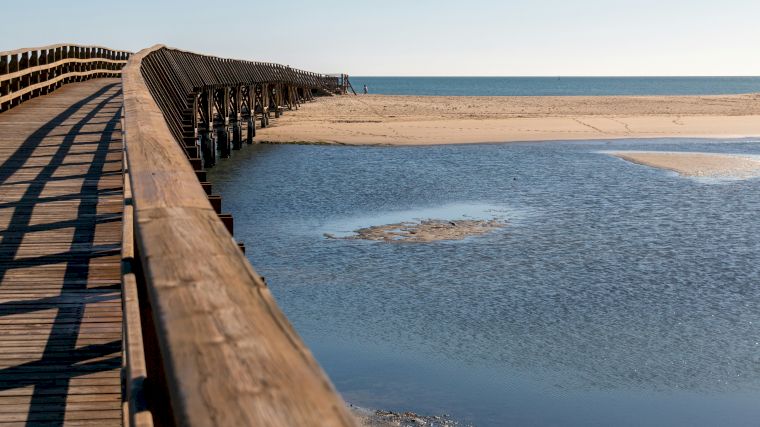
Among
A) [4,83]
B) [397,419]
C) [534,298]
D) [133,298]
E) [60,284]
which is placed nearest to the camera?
[133,298]

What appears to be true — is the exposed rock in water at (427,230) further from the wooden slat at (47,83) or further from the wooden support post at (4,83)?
the wooden support post at (4,83)

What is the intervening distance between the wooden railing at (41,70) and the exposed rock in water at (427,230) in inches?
283

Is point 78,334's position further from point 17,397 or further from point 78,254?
point 78,254

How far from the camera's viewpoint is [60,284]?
6.54 meters

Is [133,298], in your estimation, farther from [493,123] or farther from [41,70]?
[493,123]

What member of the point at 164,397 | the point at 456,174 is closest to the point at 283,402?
the point at 164,397

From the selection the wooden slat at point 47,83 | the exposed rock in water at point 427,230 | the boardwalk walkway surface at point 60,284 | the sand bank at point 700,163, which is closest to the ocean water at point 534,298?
the exposed rock in water at point 427,230

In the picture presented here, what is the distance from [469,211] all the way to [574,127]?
28.1 m

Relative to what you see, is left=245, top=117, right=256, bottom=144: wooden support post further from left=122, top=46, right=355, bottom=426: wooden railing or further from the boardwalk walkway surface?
left=122, top=46, right=355, bottom=426: wooden railing

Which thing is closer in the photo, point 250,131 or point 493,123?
point 250,131

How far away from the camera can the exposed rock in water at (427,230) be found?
1755 centimetres

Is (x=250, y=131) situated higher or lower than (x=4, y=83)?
lower

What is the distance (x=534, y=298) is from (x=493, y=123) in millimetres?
36085

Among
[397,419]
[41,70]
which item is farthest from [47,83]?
[397,419]
